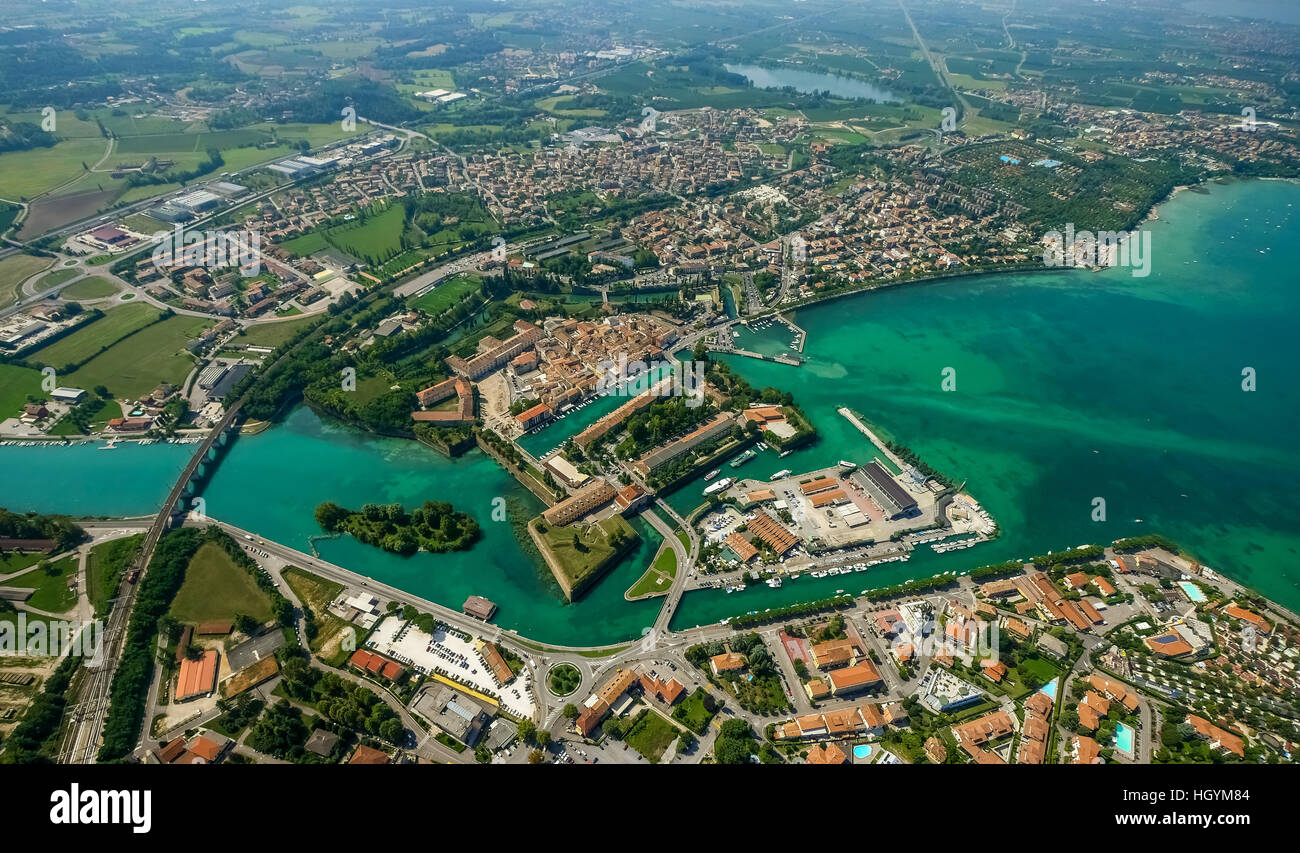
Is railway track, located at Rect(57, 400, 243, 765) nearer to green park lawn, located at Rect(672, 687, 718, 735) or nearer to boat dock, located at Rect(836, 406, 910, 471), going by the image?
green park lawn, located at Rect(672, 687, 718, 735)

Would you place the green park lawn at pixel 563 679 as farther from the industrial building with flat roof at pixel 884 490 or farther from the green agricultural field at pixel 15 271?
the green agricultural field at pixel 15 271

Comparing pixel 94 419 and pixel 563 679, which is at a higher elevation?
pixel 94 419

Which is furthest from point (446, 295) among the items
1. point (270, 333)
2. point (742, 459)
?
point (742, 459)

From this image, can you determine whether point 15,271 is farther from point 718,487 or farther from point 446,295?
point 718,487

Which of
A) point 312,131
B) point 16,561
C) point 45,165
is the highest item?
point 312,131

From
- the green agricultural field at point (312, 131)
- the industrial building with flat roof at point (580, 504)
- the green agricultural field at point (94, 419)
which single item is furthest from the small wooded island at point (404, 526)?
the green agricultural field at point (312, 131)
